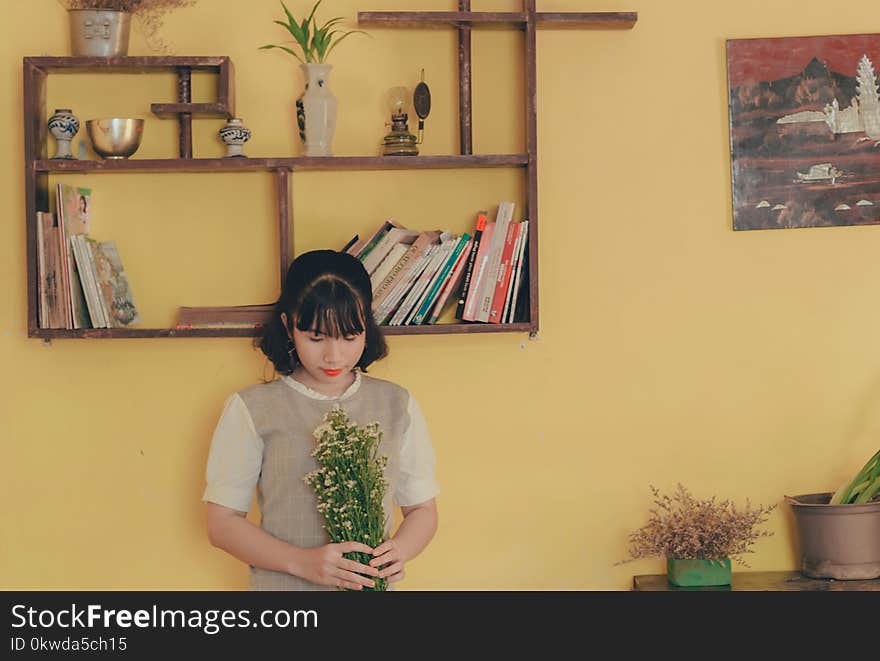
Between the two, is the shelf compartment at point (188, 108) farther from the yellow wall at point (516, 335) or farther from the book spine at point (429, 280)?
the book spine at point (429, 280)

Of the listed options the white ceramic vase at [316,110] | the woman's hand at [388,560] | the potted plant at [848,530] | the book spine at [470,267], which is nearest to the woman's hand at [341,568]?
the woman's hand at [388,560]

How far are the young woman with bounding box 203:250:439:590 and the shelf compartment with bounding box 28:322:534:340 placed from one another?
0.74ft

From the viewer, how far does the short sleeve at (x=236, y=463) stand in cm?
238

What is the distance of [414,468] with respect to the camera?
247 centimetres

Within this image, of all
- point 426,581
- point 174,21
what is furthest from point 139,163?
point 426,581

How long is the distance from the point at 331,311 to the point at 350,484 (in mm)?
415

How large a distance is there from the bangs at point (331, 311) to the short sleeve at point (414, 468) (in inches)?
9.2

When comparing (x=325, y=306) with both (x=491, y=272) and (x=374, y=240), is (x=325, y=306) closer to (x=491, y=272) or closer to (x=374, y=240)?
(x=374, y=240)

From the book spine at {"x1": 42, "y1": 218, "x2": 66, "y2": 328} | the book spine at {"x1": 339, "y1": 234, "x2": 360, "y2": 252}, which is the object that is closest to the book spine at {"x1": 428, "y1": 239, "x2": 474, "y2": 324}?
the book spine at {"x1": 339, "y1": 234, "x2": 360, "y2": 252}

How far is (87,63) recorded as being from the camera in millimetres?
2721
